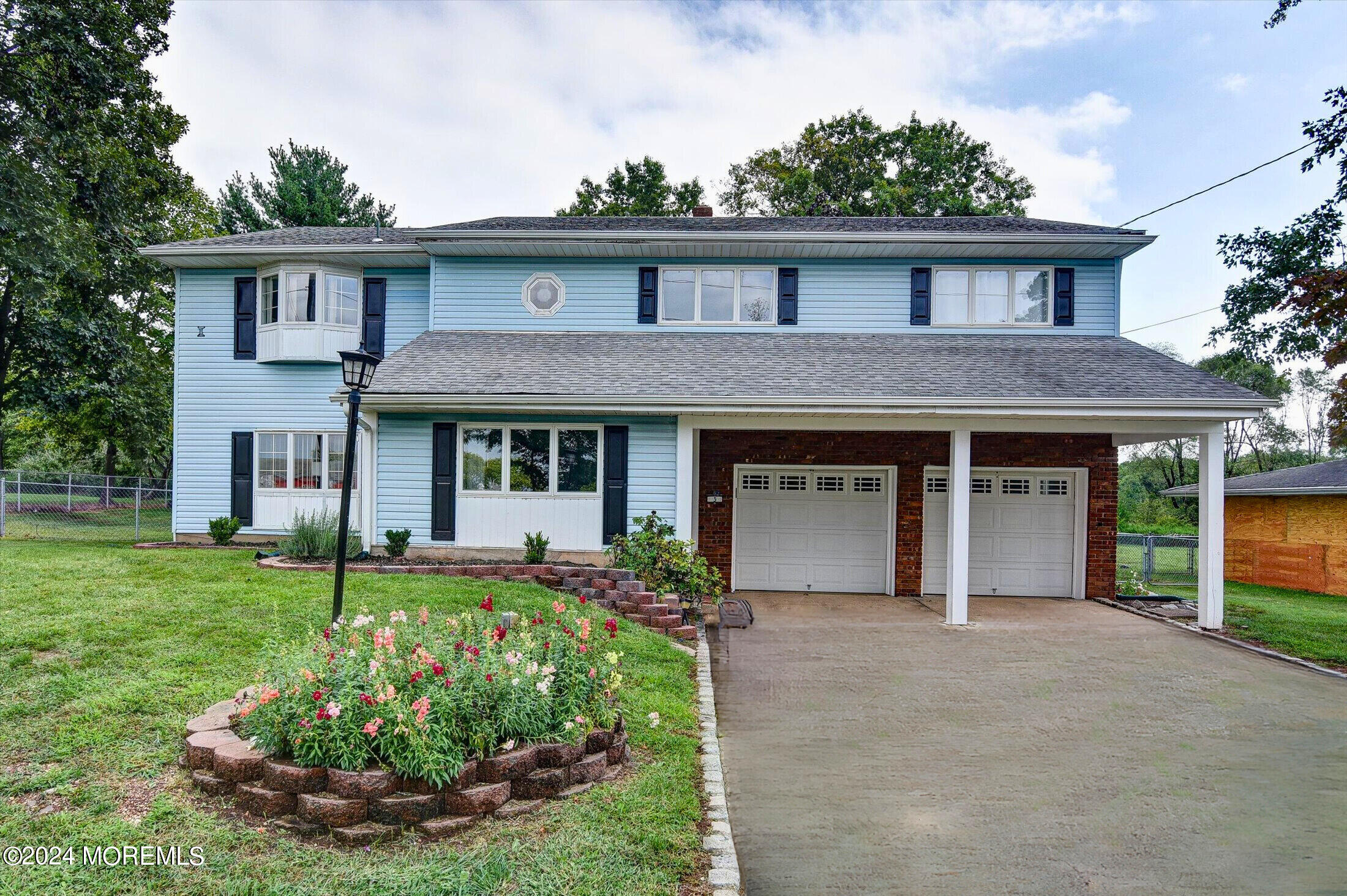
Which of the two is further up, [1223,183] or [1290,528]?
[1223,183]

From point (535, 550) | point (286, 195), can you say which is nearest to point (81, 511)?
point (535, 550)

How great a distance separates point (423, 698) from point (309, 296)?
11131 millimetres

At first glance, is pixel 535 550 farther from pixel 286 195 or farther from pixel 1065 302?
pixel 286 195

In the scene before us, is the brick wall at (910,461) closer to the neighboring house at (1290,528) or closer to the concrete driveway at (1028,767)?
the concrete driveway at (1028,767)

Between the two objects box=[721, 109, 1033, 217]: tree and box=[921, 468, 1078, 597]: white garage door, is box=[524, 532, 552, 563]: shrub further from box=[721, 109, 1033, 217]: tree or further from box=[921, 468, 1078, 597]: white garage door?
box=[721, 109, 1033, 217]: tree

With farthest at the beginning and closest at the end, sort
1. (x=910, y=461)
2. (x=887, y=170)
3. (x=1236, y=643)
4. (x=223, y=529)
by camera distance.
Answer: (x=887, y=170), (x=223, y=529), (x=910, y=461), (x=1236, y=643)

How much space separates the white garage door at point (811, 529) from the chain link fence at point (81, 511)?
1141 cm

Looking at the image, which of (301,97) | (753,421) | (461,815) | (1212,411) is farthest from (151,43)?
(1212,411)

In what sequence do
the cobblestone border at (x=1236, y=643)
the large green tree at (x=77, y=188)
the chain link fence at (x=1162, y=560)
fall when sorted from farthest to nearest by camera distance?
the chain link fence at (x=1162, y=560) → the large green tree at (x=77, y=188) → the cobblestone border at (x=1236, y=643)

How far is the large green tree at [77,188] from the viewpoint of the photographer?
1473 centimetres

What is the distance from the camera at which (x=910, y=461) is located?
36.9 feet

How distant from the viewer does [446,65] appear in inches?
516

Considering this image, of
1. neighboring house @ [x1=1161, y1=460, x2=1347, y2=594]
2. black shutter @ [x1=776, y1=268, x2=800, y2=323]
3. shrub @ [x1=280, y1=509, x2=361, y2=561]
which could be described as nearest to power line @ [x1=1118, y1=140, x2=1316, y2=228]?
black shutter @ [x1=776, y1=268, x2=800, y2=323]

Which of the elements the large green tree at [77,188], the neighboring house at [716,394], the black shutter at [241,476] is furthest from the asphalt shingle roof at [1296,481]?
the large green tree at [77,188]
